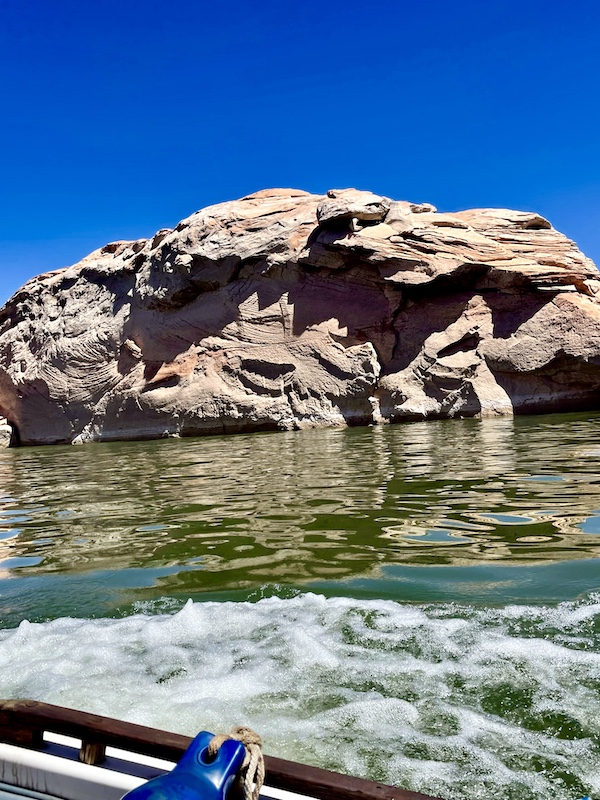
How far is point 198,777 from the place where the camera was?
1.12m

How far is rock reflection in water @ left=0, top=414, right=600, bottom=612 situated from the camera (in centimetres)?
356

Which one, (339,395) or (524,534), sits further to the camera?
(339,395)

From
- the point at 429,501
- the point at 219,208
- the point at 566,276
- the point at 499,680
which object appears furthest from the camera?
the point at 219,208

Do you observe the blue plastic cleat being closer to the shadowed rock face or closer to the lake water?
the lake water

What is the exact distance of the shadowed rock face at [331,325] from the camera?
14312 mm

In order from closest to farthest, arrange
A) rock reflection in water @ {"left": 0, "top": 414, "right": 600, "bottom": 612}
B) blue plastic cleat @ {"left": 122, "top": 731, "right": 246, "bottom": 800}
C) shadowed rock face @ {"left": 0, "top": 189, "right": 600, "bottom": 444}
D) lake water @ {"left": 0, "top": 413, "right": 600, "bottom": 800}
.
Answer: blue plastic cleat @ {"left": 122, "top": 731, "right": 246, "bottom": 800} < lake water @ {"left": 0, "top": 413, "right": 600, "bottom": 800} < rock reflection in water @ {"left": 0, "top": 414, "right": 600, "bottom": 612} < shadowed rock face @ {"left": 0, "top": 189, "right": 600, "bottom": 444}

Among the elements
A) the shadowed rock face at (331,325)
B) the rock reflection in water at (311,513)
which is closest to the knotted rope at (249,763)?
the rock reflection in water at (311,513)

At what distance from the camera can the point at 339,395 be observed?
594 inches

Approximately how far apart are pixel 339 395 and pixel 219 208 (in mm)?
6456

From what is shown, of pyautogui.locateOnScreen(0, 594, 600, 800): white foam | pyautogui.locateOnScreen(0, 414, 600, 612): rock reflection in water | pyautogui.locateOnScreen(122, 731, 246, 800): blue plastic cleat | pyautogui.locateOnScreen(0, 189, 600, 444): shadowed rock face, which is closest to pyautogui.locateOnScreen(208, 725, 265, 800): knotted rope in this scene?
pyautogui.locateOnScreen(122, 731, 246, 800): blue plastic cleat

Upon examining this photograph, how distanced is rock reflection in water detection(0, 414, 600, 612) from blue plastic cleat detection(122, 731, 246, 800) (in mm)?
2065

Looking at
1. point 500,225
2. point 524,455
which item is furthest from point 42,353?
point 524,455

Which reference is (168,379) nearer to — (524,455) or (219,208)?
(219,208)

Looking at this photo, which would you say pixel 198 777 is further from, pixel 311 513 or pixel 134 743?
pixel 311 513
